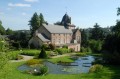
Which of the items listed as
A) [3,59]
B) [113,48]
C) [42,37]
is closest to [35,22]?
[42,37]

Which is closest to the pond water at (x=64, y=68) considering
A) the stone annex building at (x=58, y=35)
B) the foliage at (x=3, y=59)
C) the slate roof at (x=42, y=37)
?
the foliage at (x=3, y=59)

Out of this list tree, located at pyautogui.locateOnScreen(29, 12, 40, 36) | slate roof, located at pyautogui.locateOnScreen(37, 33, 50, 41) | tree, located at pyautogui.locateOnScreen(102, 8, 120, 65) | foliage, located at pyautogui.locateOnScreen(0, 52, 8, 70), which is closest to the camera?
foliage, located at pyautogui.locateOnScreen(0, 52, 8, 70)

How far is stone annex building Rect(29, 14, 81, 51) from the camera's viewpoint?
64919mm

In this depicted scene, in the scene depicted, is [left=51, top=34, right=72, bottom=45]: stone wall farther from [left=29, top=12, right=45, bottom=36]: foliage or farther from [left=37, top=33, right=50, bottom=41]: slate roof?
[left=29, top=12, right=45, bottom=36]: foliage

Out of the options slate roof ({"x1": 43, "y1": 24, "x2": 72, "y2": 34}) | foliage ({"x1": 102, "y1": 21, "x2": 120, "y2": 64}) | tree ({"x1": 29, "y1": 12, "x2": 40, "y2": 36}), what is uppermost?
tree ({"x1": 29, "y1": 12, "x2": 40, "y2": 36})

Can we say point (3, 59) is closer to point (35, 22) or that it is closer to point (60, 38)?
point (60, 38)

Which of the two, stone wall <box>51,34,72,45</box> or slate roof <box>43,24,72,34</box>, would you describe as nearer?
slate roof <box>43,24,72,34</box>

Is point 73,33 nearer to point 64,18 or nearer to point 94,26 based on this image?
point 64,18

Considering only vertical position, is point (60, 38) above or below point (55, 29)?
below

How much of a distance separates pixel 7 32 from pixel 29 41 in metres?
41.9

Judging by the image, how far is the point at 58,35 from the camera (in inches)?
2825

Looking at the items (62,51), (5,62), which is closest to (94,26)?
(62,51)

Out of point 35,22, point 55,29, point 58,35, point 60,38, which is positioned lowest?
point 60,38

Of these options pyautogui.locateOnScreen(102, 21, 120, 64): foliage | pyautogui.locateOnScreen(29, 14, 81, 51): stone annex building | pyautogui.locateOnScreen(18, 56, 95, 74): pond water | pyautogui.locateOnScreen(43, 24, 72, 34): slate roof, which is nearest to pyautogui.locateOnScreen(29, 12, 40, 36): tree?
pyautogui.locateOnScreen(29, 14, 81, 51): stone annex building
